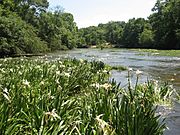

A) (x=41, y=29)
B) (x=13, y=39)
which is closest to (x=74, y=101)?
(x=13, y=39)

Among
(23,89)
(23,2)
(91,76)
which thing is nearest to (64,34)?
(23,2)

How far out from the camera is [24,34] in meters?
65.4

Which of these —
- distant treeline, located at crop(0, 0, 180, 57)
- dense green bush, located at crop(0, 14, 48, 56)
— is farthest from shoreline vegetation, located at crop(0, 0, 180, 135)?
distant treeline, located at crop(0, 0, 180, 57)

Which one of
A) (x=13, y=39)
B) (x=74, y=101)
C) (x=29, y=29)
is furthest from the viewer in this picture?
(x=29, y=29)

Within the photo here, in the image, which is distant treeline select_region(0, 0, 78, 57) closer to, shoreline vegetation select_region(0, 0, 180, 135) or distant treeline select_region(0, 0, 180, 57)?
distant treeline select_region(0, 0, 180, 57)

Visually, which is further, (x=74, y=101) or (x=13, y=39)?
(x=13, y=39)

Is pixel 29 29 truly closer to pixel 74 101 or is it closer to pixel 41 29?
pixel 41 29

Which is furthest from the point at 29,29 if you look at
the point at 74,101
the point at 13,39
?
the point at 74,101

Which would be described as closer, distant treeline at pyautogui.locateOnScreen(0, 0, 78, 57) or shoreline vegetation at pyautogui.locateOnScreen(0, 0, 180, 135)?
shoreline vegetation at pyautogui.locateOnScreen(0, 0, 180, 135)

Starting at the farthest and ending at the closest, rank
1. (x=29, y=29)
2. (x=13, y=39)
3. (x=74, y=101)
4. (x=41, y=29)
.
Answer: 1. (x=41, y=29)
2. (x=29, y=29)
3. (x=13, y=39)
4. (x=74, y=101)

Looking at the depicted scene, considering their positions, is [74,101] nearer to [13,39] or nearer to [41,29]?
[13,39]

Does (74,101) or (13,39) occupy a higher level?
(74,101)

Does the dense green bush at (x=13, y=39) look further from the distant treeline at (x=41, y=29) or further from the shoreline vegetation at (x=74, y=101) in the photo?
the shoreline vegetation at (x=74, y=101)

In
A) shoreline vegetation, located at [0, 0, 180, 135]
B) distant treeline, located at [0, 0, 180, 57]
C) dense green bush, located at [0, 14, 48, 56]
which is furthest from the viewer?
distant treeline, located at [0, 0, 180, 57]
